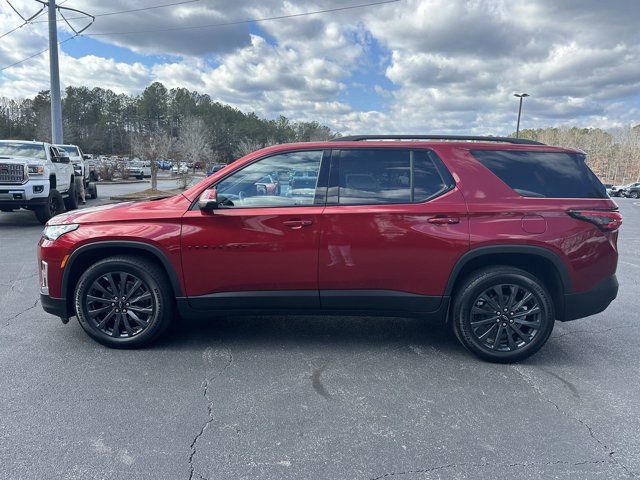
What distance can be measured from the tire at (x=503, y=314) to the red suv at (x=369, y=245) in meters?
0.01

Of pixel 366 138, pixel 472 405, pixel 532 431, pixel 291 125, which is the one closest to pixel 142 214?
pixel 366 138

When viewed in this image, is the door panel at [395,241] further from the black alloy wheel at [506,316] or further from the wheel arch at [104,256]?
the wheel arch at [104,256]

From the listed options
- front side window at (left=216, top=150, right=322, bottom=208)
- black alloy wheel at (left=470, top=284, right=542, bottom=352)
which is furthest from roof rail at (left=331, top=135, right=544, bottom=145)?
black alloy wheel at (left=470, top=284, right=542, bottom=352)

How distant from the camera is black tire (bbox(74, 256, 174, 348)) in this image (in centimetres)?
371

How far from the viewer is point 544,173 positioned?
3689 millimetres

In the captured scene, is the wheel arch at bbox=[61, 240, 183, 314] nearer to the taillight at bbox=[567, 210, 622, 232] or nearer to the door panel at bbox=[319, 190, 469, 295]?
the door panel at bbox=[319, 190, 469, 295]

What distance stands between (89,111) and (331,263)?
89469 millimetres

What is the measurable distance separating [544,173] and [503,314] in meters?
1.23

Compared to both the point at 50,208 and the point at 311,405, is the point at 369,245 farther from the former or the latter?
the point at 50,208

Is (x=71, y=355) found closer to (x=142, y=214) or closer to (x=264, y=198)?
(x=142, y=214)

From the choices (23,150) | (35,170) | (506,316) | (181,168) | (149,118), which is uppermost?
(149,118)

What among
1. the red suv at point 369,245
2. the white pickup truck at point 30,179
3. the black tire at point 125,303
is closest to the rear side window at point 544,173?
the red suv at point 369,245

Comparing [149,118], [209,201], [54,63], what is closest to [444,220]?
[209,201]

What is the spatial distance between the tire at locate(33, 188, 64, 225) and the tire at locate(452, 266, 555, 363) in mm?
9907
